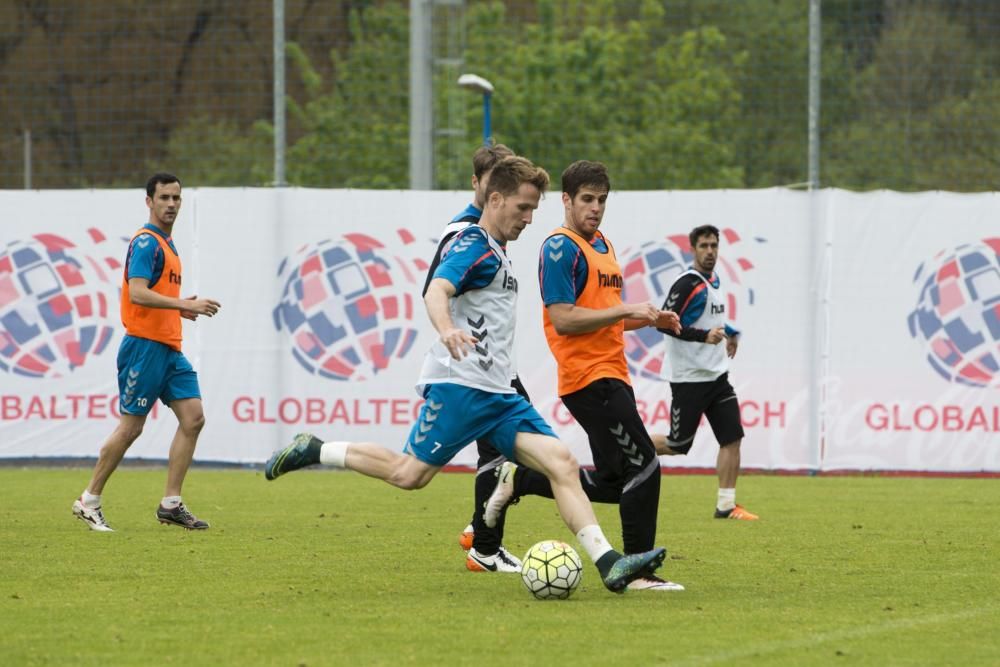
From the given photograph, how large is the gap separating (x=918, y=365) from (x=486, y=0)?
1500 inches

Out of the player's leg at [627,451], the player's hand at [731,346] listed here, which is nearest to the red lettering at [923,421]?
the player's hand at [731,346]

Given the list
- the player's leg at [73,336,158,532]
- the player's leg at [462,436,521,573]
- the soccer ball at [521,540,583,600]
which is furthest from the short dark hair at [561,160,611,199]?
the player's leg at [73,336,158,532]

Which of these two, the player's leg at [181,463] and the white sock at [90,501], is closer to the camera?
the white sock at [90,501]

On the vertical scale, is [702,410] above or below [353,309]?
below

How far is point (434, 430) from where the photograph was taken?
329 inches

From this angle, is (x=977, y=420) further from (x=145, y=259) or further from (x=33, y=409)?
(x=33, y=409)

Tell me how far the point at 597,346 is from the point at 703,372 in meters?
4.50

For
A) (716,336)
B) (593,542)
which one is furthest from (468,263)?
(716,336)

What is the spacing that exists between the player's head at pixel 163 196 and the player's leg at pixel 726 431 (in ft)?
14.0

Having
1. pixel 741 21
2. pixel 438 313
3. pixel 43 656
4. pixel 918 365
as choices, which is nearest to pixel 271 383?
pixel 918 365

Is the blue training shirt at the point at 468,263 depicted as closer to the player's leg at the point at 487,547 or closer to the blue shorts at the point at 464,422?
the blue shorts at the point at 464,422

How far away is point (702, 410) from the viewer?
1325cm

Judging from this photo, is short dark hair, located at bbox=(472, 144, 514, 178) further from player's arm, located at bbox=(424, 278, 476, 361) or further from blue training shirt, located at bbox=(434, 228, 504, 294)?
player's arm, located at bbox=(424, 278, 476, 361)

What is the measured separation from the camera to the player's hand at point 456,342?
748cm
